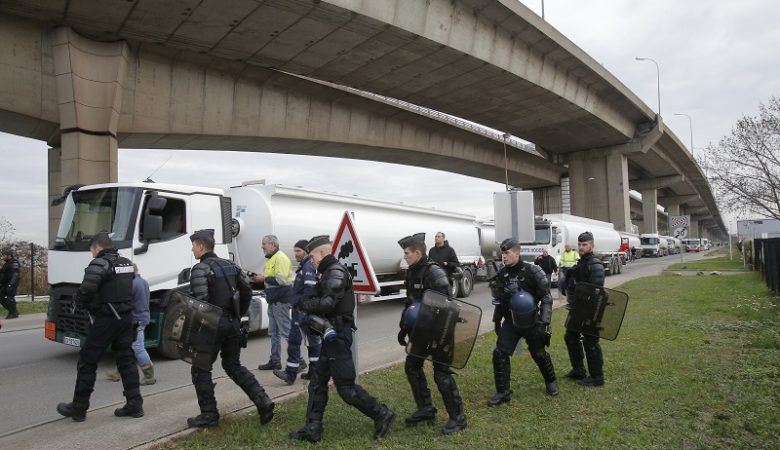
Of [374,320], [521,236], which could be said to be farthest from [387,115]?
[521,236]

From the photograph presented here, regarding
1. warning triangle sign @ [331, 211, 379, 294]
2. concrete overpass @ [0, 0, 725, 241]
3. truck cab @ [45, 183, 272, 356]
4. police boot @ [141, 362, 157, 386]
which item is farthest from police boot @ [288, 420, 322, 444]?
concrete overpass @ [0, 0, 725, 241]

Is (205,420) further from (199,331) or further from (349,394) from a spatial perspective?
(349,394)

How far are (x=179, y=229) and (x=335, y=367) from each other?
4786 millimetres

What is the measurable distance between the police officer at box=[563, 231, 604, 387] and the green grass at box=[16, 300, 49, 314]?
1462 centimetres

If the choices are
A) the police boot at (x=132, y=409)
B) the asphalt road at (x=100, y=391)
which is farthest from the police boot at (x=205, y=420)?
the police boot at (x=132, y=409)

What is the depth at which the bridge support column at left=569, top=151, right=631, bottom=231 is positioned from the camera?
131 ft

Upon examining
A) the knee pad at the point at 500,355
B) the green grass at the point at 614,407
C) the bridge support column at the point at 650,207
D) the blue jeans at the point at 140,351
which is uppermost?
the bridge support column at the point at 650,207

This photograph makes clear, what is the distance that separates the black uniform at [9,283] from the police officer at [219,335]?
1128cm

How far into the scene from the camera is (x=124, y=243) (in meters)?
7.39

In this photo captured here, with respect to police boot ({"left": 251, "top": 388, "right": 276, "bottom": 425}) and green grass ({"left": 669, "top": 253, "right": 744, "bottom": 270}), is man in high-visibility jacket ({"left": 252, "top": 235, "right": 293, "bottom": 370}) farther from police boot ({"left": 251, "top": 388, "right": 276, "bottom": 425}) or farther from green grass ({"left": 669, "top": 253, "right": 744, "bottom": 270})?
green grass ({"left": 669, "top": 253, "right": 744, "bottom": 270})

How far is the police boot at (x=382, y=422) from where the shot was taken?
14.3 feet

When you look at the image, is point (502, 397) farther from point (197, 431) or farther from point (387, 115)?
point (387, 115)

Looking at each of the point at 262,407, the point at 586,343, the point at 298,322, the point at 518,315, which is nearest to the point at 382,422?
the point at 262,407

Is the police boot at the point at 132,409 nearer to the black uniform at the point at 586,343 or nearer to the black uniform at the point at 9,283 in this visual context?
the black uniform at the point at 586,343
